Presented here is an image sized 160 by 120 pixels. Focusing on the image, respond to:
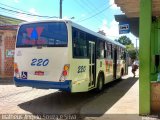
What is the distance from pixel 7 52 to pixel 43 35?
11246 mm

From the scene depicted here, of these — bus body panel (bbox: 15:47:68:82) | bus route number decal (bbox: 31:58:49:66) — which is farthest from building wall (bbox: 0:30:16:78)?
bus route number decal (bbox: 31:58:49:66)

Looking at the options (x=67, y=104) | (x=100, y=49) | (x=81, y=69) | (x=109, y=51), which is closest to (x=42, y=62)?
(x=81, y=69)

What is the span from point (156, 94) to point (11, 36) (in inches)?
556

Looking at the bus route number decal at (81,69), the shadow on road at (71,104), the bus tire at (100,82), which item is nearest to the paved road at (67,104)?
the shadow on road at (71,104)

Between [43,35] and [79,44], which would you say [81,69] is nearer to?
[79,44]

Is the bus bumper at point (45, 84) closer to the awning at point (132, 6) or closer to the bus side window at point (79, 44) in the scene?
the bus side window at point (79, 44)

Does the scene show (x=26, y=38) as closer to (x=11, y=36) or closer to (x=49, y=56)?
(x=49, y=56)

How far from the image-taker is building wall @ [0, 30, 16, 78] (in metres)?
20.3

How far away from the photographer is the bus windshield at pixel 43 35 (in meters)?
9.63

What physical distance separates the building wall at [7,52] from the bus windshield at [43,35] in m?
10.1

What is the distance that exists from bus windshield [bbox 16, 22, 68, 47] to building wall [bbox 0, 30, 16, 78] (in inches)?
399

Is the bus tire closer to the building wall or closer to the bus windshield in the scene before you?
the bus windshield

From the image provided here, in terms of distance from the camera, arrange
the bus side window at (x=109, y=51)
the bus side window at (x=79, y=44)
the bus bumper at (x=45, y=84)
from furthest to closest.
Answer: the bus side window at (x=109, y=51)
the bus side window at (x=79, y=44)
the bus bumper at (x=45, y=84)

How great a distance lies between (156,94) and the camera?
8570 mm
